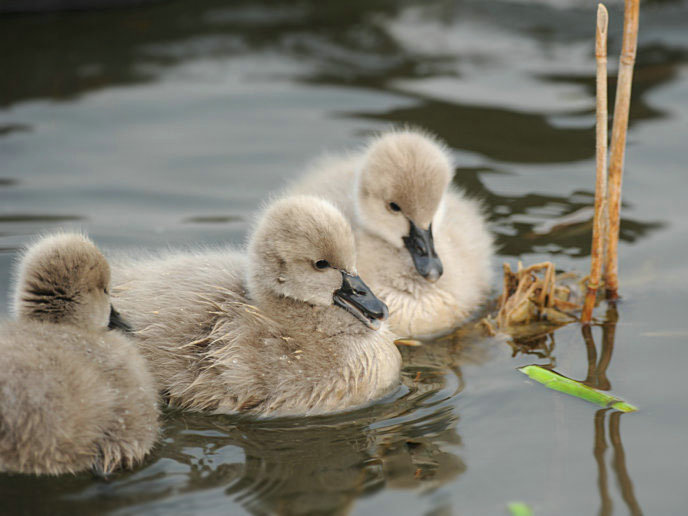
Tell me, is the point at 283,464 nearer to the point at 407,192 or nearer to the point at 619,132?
the point at 407,192

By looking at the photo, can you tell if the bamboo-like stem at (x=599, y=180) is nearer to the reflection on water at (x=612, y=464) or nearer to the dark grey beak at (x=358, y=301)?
the reflection on water at (x=612, y=464)

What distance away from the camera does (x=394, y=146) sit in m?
4.80

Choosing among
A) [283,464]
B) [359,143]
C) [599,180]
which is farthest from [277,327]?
[359,143]

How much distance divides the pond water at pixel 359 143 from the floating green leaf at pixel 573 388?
0.04m

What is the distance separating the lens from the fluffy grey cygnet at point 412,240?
475 cm

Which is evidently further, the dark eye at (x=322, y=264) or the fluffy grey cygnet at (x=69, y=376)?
the dark eye at (x=322, y=264)

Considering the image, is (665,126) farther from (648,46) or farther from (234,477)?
(234,477)

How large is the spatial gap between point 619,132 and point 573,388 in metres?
1.28

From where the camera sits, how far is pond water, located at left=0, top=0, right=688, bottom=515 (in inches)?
134

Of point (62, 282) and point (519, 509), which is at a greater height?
point (62, 282)

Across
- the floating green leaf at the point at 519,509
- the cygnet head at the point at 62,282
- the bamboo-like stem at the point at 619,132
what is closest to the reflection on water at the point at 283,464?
the floating green leaf at the point at 519,509

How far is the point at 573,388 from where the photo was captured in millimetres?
3961

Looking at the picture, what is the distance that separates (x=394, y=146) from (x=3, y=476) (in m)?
2.41

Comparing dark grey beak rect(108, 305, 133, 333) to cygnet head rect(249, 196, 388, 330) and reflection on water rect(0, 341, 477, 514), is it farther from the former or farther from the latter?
cygnet head rect(249, 196, 388, 330)
